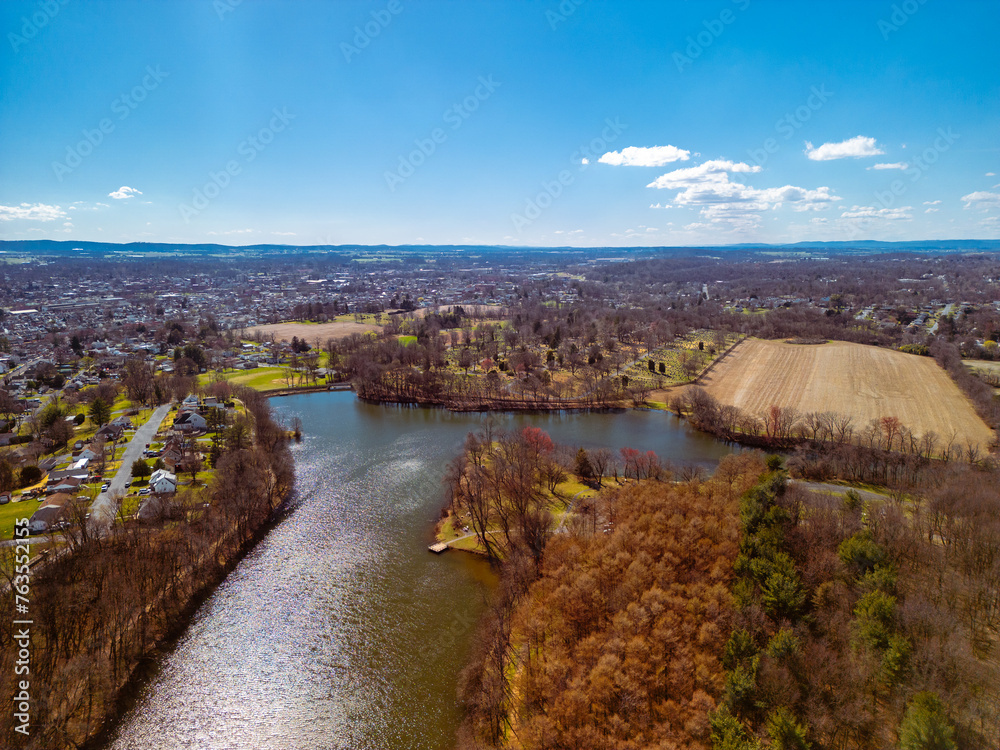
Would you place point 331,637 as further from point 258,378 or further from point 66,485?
point 258,378

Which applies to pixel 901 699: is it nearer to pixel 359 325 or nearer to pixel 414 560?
pixel 414 560

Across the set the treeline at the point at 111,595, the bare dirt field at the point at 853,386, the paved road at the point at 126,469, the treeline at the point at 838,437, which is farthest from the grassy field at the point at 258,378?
the bare dirt field at the point at 853,386

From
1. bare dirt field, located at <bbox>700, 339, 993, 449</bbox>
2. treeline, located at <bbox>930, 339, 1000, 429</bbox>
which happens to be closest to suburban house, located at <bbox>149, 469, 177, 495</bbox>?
bare dirt field, located at <bbox>700, 339, 993, 449</bbox>

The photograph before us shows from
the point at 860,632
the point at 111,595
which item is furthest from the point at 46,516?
the point at 860,632

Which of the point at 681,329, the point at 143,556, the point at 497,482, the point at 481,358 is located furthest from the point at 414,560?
the point at 681,329

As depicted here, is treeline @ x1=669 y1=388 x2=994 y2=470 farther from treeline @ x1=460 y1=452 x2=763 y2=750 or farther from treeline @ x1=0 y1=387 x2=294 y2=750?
treeline @ x1=0 y1=387 x2=294 y2=750
